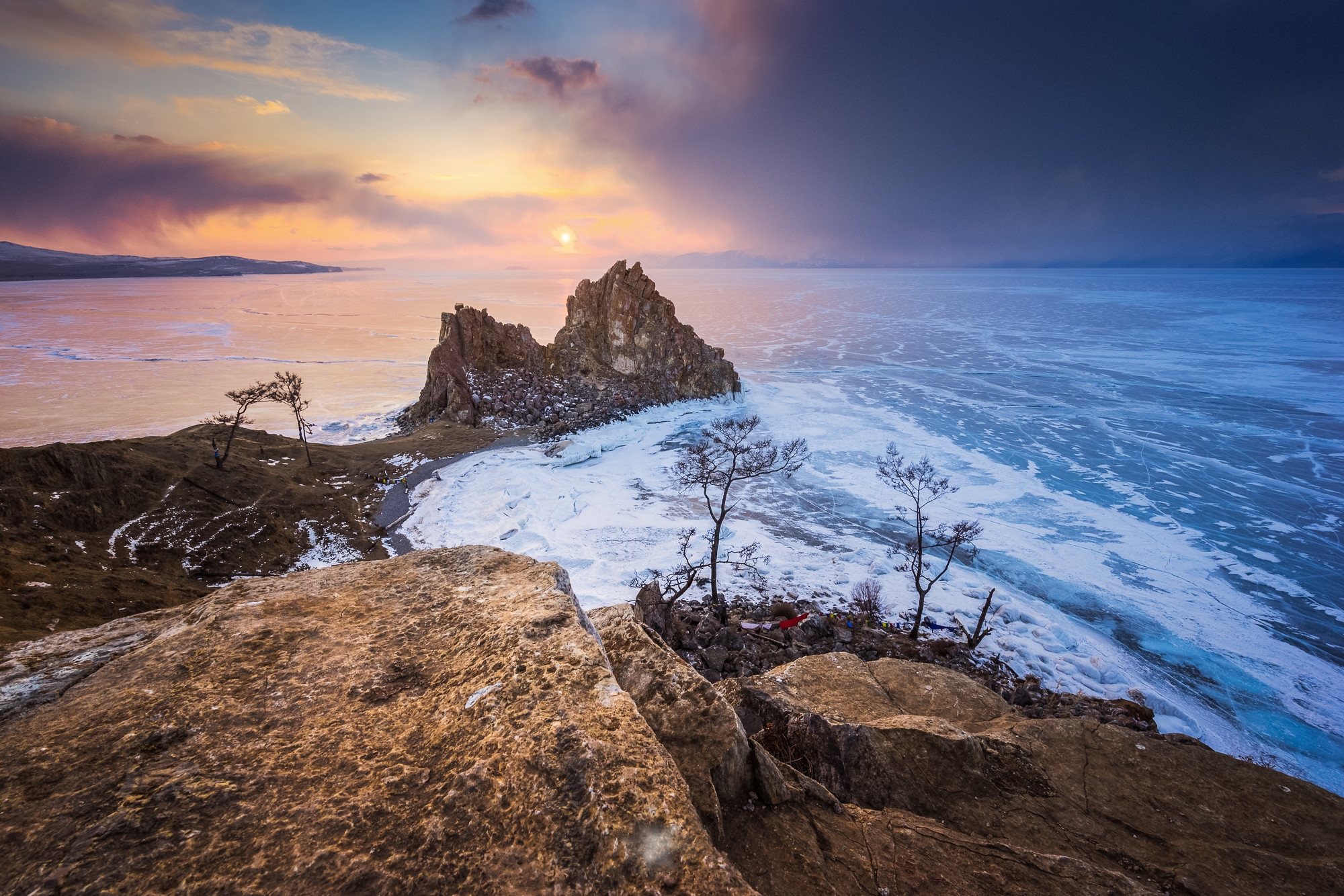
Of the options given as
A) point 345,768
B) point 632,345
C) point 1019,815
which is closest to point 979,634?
point 1019,815

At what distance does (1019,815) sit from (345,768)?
7169 millimetres

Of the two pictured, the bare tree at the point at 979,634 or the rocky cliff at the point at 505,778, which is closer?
the rocky cliff at the point at 505,778

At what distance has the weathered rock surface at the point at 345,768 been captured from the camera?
2.79 meters

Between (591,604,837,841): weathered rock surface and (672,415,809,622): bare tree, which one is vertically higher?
(591,604,837,841): weathered rock surface

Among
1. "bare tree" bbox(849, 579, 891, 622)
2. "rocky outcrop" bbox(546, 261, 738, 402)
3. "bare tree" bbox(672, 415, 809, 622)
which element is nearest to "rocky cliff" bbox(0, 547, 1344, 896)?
"bare tree" bbox(849, 579, 891, 622)

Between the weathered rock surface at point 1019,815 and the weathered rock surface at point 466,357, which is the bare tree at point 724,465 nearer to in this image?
the weathered rock surface at point 1019,815

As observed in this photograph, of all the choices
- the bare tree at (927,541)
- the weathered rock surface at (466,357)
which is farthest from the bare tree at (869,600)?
the weathered rock surface at (466,357)

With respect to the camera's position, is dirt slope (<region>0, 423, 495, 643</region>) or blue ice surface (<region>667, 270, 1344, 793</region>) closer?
dirt slope (<region>0, 423, 495, 643</region>)

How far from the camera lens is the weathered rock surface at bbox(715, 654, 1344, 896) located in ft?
14.8

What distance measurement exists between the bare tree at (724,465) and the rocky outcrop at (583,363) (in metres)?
10.1

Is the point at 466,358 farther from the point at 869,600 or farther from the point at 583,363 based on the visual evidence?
the point at 869,600

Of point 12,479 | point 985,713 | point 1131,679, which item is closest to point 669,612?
point 985,713

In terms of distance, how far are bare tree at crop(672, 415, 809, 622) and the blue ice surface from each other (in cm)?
381

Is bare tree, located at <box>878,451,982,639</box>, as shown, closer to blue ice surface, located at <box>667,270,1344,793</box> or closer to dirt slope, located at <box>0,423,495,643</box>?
blue ice surface, located at <box>667,270,1344,793</box>
